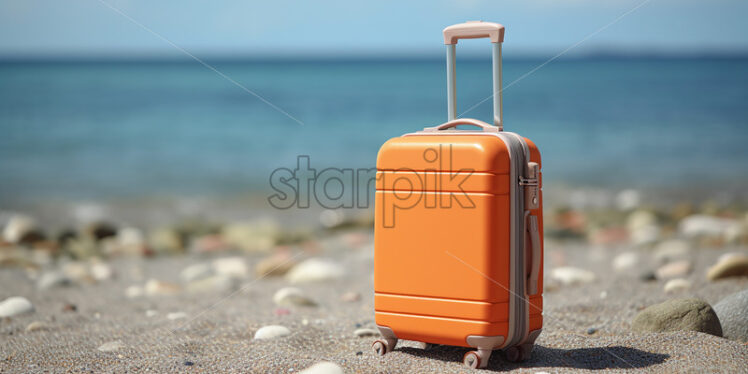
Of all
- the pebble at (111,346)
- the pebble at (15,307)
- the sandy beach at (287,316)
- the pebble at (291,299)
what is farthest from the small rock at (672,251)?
the pebble at (15,307)

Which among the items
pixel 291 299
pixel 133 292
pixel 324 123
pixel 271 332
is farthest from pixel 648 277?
pixel 324 123

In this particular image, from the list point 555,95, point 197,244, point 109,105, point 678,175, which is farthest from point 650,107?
point 109,105

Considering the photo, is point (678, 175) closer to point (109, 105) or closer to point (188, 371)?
point (188, 371)

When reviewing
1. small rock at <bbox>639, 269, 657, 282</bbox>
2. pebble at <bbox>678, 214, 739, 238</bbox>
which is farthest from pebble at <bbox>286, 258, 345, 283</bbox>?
pebble at <bbox>678, 214, 739, 238</bbox>

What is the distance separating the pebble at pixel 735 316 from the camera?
392 cm

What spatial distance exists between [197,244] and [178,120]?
1012 cm

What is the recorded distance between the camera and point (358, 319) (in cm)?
476

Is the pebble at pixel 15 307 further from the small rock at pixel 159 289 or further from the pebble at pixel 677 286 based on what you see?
the pebble at pixel 677 286

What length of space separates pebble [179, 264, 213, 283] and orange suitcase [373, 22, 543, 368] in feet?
11.6

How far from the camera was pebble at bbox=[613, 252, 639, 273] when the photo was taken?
21.4ft

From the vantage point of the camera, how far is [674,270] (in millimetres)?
5828

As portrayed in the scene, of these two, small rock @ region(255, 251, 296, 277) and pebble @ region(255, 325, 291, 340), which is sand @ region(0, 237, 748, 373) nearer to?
pebble @ region(255, 325, 291, 340)

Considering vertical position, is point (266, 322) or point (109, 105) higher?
point (109, 105)

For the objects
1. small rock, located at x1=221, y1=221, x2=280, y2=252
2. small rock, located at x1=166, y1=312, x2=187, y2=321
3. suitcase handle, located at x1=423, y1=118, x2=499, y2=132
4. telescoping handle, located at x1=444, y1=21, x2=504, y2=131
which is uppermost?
telescoping handle, located at x1=444, y1=21, x2=504, y2=131
